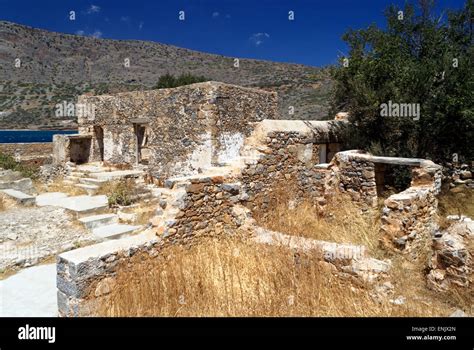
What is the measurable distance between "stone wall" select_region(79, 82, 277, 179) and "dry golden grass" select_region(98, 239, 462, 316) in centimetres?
409

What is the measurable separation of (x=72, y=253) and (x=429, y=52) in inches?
348

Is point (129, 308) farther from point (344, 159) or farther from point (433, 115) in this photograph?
point (433, 115)

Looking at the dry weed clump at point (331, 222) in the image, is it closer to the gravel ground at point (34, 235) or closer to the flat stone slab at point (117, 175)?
the gravel ground at point (34, 235)

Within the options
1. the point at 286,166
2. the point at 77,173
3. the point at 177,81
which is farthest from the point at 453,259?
the point at 177,81

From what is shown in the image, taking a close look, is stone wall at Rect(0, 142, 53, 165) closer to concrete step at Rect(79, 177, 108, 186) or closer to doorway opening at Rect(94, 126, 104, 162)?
doorway opening at Rect(94, 126, 104, 162)

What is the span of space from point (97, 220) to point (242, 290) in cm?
569

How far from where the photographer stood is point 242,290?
3.80 m

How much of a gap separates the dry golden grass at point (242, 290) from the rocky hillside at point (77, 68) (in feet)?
117

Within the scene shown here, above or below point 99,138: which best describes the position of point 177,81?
above

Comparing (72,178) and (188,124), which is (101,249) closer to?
(188,124)

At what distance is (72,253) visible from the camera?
381 cm

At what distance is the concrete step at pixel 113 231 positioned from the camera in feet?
24.5

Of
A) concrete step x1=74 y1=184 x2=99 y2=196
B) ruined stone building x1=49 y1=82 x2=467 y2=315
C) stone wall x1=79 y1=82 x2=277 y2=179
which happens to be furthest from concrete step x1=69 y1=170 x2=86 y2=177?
stone wall x1=79 y1=82 x2=277 y2=179
